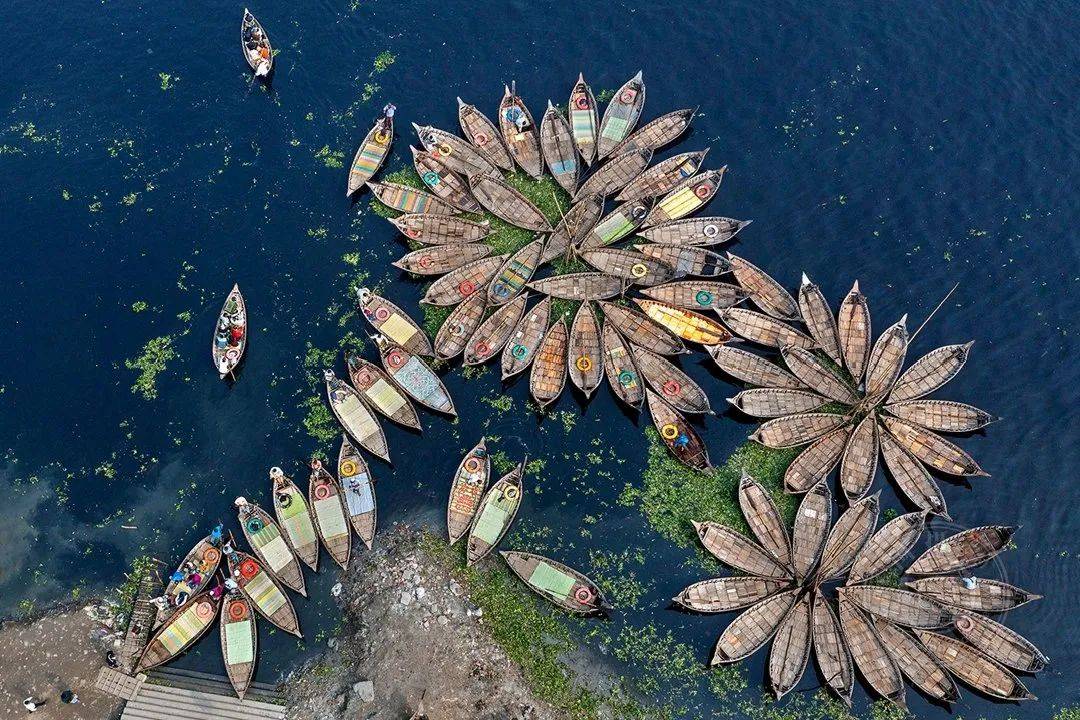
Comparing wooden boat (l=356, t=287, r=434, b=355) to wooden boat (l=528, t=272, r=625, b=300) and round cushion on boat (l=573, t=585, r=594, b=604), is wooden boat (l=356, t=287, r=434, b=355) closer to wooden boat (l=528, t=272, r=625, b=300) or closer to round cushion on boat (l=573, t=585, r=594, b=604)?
wooden boat (l=528, t=272, r=625, b=300)

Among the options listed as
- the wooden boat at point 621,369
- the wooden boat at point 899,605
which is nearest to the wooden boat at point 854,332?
the wooden boat at point 899,605

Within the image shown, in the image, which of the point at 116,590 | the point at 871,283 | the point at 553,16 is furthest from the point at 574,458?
the point at 553,16

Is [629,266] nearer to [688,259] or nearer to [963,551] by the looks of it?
[688,259]

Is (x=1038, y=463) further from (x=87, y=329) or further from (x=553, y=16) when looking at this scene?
(x=87, y=329)

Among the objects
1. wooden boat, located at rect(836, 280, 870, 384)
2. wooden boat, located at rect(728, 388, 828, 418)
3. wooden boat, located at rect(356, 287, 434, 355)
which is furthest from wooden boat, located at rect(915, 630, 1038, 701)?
wooden boat, located at rect(356, 287, 434, 355)

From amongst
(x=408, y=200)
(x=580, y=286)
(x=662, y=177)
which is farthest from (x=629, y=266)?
(x=408, y=200)
